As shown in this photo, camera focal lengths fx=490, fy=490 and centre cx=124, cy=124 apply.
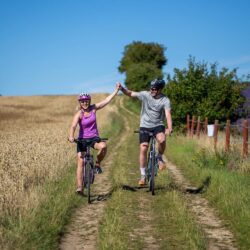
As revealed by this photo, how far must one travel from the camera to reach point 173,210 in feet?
29.1

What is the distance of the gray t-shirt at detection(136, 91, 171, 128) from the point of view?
10734mm

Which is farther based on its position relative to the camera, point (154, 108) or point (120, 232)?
point (154, 108)

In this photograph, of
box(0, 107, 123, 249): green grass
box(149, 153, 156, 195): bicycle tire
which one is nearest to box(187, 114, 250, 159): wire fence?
box(149, 153, 156, 195): bicycle tire

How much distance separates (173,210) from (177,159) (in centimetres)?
833

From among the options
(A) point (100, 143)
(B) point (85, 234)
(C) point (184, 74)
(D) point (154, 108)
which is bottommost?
(B) point (85, 234)

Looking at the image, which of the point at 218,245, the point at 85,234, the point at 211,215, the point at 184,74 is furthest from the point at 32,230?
the point at 184,74

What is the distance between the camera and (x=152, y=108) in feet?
35.3

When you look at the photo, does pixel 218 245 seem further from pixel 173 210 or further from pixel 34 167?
pixel 34 167

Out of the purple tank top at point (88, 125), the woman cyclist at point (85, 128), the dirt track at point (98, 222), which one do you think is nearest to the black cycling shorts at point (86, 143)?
the woman cyclist at point (85, 128)

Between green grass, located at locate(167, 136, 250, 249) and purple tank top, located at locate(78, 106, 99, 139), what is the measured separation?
2804mm

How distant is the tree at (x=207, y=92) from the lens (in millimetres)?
27250

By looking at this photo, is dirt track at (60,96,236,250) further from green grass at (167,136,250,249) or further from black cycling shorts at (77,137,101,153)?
black cycling shorts at (77,137,101,153)

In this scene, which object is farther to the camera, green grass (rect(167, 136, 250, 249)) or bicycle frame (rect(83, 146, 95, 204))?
bicycle frame (rect(83, 146, 95, 204))

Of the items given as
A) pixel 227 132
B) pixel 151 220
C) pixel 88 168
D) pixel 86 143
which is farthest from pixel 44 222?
pixel 227 132
